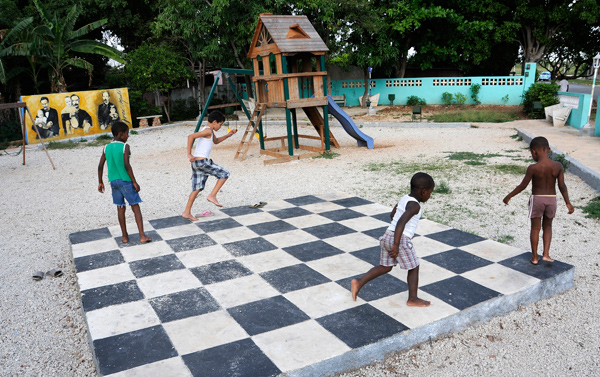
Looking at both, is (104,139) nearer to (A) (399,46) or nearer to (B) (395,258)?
(A) (399,46)

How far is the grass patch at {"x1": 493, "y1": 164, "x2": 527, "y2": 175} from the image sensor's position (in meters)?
9.08

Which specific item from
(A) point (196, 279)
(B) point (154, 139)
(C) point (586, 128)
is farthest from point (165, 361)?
(B) point (154, 139)

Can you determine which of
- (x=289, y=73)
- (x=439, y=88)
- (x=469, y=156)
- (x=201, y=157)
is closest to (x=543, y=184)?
(x=201, y=157)

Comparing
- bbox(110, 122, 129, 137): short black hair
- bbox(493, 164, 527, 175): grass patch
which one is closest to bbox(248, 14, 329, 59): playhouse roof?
bbox(493, 164, 527, 175): grass patch

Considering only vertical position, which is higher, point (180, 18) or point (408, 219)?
point (180, 18)

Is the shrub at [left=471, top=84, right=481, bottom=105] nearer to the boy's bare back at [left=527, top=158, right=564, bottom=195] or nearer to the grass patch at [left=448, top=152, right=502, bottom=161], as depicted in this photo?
the grass patch at [left=448, top=152, right=502, bottom=161]

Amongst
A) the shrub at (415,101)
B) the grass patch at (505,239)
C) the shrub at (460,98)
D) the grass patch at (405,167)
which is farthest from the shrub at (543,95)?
the grass patch at (505,239)

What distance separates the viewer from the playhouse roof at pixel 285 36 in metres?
11.4

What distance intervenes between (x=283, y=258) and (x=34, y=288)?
260 centimetres

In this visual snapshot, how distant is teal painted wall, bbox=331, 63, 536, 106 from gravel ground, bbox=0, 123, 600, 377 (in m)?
8.44

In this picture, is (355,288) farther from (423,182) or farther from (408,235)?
(423,182)

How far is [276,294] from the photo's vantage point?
3.92 m

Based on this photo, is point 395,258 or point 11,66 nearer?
point 395,258

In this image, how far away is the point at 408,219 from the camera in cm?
335
